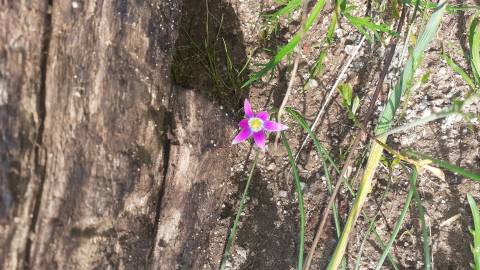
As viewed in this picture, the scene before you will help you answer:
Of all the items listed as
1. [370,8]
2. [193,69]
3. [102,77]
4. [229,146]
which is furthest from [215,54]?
[102,77]

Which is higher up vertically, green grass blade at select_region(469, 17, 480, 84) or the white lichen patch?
green grass blade at select_region(469, 17, 480, 84)

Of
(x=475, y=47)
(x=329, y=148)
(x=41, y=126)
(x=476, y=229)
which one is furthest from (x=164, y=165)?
(x=475, y=47)

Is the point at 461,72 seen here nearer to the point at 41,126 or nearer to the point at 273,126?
the point at 273,126

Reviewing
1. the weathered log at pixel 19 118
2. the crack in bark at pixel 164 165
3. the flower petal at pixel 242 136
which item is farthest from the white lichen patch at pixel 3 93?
the flower petal at pixel 242 136

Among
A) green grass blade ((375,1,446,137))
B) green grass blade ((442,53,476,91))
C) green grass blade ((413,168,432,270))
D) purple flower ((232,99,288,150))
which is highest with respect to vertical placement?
green grass blade ((442,53,476,91))

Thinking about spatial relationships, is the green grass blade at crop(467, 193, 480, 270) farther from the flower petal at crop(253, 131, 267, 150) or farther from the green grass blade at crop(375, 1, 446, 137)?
the flower petal at crop(253, 131, 267, 150)

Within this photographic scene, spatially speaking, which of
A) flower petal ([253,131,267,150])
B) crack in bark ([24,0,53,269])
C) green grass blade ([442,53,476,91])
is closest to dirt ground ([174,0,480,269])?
green grass blade ([442,53,476,91])
